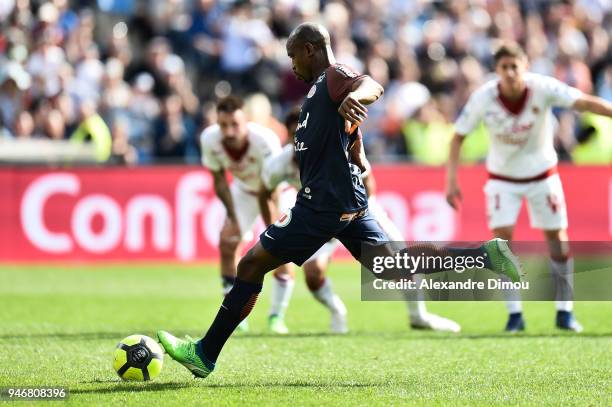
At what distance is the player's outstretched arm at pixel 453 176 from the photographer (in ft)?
38.7

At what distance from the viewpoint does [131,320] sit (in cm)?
1246

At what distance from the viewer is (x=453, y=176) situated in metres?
11.9

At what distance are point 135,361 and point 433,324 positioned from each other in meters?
4.26


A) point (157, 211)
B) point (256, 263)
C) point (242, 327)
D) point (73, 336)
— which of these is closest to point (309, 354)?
point (256, 263)

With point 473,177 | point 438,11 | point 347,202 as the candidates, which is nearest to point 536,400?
point 347,202

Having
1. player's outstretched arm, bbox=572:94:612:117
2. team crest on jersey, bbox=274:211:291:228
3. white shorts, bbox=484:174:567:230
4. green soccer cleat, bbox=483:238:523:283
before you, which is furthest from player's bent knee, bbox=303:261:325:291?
team crest on jersey, bbox=274:211:291:228

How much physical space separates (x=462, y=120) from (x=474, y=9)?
526 inches

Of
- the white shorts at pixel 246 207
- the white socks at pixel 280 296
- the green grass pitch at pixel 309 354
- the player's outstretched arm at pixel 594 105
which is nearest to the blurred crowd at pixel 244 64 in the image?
the green grass pitch at pixel 309 354

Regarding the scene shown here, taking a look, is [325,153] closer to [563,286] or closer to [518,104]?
[518,104]

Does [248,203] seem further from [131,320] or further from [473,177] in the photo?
[473,177]

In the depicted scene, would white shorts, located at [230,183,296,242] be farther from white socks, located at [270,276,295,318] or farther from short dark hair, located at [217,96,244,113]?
short dark hair, located at [217,96,244,113]

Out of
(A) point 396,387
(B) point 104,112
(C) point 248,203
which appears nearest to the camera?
(A) point 396,387

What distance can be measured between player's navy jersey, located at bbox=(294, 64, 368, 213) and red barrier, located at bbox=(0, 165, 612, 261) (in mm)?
10467

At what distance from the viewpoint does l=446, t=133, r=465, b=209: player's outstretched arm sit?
38.7ft
